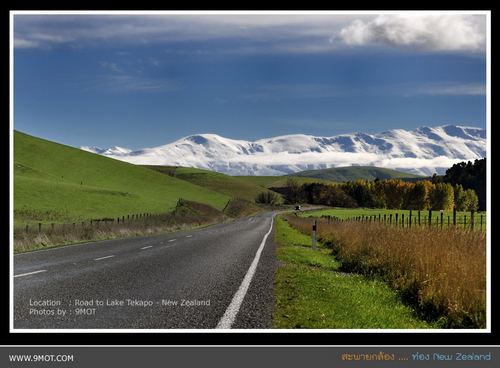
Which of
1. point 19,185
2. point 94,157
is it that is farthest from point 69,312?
point 94,157

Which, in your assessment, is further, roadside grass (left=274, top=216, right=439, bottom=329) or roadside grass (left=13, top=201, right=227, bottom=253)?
roadside grass (left=13, top=201, right=227, bottom=253)

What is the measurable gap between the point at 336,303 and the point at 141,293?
12.8 feet

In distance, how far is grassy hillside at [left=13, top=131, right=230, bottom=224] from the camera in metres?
53.0

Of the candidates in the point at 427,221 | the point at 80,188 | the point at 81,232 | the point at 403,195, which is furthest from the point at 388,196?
the point at 81,232

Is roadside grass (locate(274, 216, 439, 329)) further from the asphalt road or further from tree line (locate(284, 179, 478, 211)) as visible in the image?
tree line (locate(284, 179, 478, 211))

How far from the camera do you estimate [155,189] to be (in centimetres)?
10050

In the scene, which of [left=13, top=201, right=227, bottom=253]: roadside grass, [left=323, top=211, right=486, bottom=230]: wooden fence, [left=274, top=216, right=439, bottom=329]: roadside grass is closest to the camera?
[left=274, top=216, right=439, bottom=329]: roadside grass

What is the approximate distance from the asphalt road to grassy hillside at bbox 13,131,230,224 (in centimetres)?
3388

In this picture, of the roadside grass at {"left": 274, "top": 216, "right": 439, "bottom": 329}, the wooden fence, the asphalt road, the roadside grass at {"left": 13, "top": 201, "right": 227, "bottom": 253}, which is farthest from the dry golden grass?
the roadside grass at {"left": 13, "top": 201, "right": 227, "bottom": 253}

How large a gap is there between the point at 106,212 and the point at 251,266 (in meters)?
45.7

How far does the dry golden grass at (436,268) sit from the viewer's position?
744cm

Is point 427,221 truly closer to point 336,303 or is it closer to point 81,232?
point 81,232

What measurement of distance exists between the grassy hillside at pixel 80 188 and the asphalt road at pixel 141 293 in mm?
33879
